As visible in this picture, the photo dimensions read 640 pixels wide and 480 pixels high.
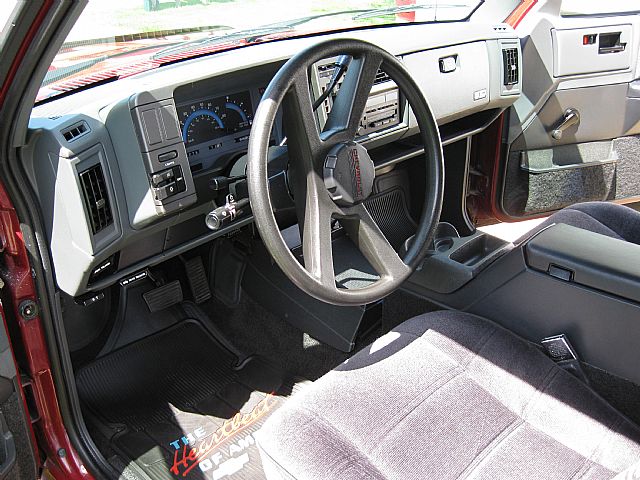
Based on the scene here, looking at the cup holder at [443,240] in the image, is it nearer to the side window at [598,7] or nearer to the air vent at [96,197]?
the air vent at [96,197]

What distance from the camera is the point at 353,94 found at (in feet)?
4.71

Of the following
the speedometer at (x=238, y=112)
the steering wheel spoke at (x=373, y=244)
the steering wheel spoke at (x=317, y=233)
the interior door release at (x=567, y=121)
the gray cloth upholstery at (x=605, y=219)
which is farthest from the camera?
the interior door release at (x=567, y=121)

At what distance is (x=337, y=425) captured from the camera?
1.34 meters

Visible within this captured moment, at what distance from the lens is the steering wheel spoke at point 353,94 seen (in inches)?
56.3

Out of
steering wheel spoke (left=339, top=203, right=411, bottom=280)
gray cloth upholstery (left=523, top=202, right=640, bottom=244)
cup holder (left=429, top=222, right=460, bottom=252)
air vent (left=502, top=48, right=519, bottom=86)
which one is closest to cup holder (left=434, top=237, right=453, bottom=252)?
A: cup holder (left=429, top=222, right=460, bottom=252)

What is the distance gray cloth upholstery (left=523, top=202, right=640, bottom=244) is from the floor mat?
41.5 inches

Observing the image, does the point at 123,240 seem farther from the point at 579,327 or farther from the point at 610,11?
the point at 610,11

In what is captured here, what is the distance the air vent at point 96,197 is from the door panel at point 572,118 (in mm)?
1885

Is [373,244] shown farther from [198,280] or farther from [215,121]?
[198,280]

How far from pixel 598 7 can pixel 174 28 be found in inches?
73.9

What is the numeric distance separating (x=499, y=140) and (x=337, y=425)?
6.00ft

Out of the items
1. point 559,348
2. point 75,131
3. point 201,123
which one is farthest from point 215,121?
point 559,348

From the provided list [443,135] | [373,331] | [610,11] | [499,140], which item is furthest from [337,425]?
[610,11]

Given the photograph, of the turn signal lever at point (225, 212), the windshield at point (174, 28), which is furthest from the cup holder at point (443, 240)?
the windshield at point (174, 28)
